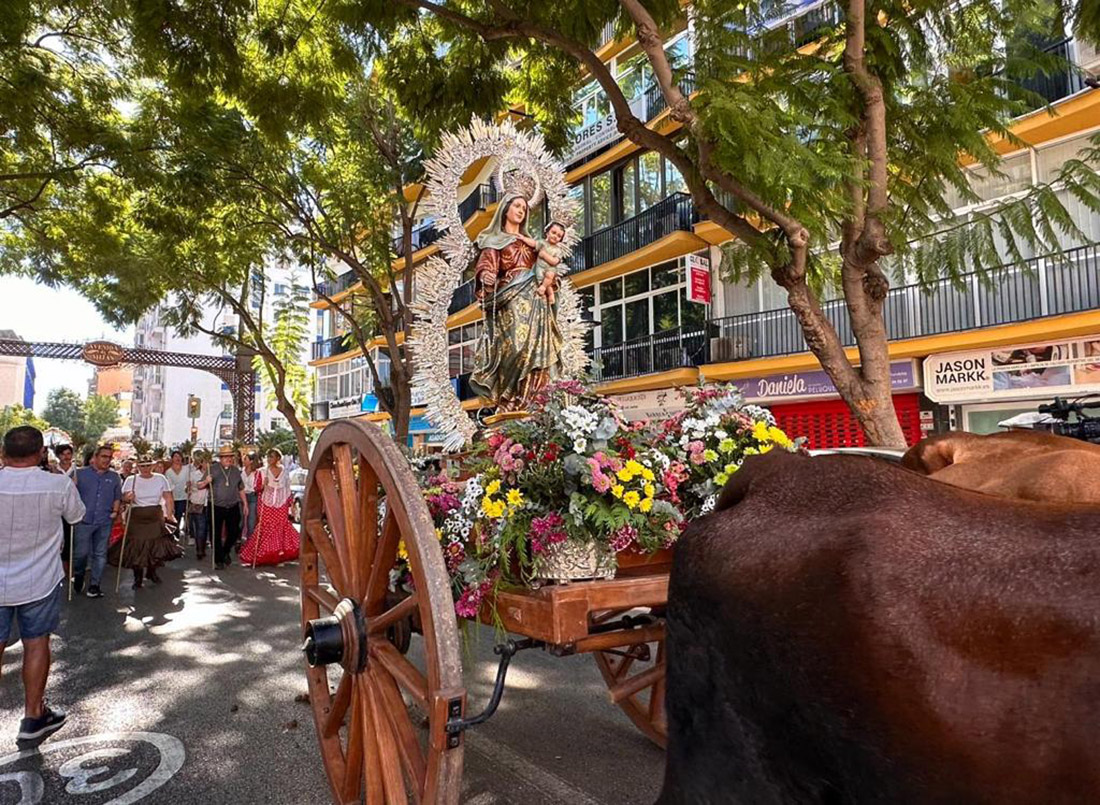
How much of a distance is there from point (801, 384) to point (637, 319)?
4.89 m

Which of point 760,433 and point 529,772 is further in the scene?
point 529,772

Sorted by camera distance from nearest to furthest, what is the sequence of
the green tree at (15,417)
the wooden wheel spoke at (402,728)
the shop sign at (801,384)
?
1. the wooden wheel spoke at (402,728)
2. the shop sign at (801,384)
3. the green tree at (15,417)

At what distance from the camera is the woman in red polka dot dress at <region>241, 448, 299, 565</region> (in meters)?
10.5

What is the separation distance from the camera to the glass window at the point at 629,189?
18641mm

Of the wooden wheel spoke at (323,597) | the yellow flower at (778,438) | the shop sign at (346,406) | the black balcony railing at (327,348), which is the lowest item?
the wooden wheel spoke at (323,597)

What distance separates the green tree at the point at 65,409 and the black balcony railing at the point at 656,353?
66977 millimetres

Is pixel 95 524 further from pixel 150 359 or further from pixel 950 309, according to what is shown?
pixel 150 359

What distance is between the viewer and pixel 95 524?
8328 mm

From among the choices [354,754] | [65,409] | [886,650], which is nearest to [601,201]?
[354,754]

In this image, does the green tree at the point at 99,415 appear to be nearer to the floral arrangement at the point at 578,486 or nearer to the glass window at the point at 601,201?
the glass window at the point at 601,201

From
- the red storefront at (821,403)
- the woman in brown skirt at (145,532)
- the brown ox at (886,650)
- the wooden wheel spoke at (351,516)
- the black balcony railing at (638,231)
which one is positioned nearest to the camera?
the brown ox at (886,650)

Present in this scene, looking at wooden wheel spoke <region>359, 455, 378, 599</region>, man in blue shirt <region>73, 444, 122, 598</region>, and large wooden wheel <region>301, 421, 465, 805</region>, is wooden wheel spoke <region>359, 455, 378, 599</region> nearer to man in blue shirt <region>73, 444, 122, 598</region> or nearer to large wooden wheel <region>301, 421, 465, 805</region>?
large wooden wheel <region>301, 421, 465, 805</region>

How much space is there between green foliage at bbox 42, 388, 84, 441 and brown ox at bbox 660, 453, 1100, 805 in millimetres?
80132

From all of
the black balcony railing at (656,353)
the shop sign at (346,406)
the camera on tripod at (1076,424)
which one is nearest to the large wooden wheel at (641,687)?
the camera on tripod at (1076,424)
